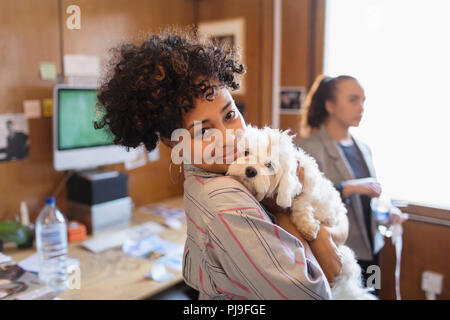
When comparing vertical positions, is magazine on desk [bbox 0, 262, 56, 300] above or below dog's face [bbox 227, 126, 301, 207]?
below

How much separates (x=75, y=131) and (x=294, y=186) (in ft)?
4.77

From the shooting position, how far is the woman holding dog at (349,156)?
33.8 inches

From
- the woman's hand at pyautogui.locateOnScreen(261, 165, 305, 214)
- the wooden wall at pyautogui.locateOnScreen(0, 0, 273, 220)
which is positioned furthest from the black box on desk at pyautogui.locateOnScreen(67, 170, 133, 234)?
the woman's hand at pyautogui.locateOnScreen(261, 165, 305, 214)

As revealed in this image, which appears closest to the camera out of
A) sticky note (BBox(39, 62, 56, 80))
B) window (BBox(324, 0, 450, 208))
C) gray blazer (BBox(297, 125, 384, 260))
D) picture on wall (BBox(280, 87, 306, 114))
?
window (BBox(324, 0, 450, 208))

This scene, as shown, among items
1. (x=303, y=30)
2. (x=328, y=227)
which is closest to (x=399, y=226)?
(x=328, y=227)

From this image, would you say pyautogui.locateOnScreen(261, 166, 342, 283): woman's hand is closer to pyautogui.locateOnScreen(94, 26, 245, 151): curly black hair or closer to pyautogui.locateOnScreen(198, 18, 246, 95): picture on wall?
pyautogui.locateOnScreen(94, 26, 245, 151): curly black hair

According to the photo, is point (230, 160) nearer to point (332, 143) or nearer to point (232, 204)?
point (232, 204)

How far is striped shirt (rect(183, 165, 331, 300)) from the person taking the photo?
0.59m

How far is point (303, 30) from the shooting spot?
2.21m

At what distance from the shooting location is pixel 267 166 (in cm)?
76

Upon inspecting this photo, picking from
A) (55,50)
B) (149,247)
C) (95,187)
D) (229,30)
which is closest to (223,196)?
(149,247)

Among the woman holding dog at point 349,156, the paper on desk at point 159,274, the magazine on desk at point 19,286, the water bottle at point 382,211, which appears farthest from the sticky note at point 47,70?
the water bottle at point 382,211

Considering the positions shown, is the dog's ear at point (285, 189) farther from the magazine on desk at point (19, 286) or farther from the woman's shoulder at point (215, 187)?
the magazine on desk at point (19, 286)

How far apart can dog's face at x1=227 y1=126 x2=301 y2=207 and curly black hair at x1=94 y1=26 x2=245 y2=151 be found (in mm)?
140
